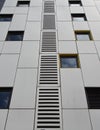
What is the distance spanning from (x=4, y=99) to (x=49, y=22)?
18.4ft

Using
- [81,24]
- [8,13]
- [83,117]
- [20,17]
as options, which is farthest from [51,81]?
[8,13]

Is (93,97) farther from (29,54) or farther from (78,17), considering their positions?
(78,17)

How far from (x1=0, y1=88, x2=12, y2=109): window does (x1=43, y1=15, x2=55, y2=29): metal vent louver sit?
182 inches

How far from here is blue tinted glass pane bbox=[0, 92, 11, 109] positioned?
7.44 metres

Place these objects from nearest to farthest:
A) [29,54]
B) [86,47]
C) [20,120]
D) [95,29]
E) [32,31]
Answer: [20,120]
[29,54]
[86,47]
[32,31]
[95,29]

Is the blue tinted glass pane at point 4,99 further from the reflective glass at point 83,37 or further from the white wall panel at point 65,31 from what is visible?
the reflective glass at point 83,37

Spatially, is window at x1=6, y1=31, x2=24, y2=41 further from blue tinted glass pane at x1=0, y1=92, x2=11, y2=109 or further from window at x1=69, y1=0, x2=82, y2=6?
window at x1=69, y1=0, x2=82, y2=6

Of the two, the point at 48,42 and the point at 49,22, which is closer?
the point at 48,42

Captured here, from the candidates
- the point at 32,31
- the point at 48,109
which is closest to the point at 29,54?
the point at 32,31

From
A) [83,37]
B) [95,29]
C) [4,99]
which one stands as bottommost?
[4,99]

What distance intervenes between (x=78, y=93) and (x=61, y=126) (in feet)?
5.03

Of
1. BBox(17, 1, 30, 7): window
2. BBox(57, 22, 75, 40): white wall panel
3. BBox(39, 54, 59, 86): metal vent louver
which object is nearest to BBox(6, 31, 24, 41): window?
BBox(57, 22, 75, 40): white wall panel

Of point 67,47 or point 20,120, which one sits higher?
point 67,47

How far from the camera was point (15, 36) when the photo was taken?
36.1ft
